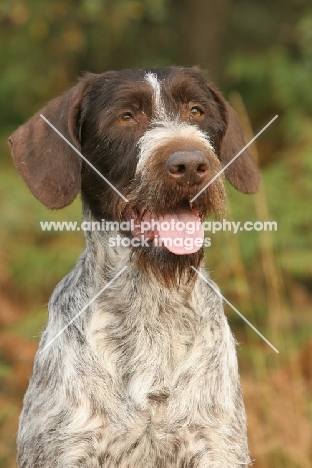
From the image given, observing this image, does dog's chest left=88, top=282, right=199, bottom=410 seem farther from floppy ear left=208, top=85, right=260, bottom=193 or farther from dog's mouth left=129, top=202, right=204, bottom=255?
floppy ear left=208, top=85, right=260, bottom=193

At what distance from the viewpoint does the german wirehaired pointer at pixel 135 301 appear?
356 cm

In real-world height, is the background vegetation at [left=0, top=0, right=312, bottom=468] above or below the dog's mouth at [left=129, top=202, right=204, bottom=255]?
below

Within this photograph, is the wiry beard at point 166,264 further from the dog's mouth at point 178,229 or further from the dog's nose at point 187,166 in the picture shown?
the dog's nose at point 187,166

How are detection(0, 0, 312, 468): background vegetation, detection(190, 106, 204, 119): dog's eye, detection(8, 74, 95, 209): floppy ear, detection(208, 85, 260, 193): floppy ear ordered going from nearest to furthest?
detection(8, 74, 95, 209): floppy ear → detection(190, 106, 204, 119): dog's eye → detection(208, 85, 260, 193): floppy ear → detection(0, 0, 312, 468): background vegetation

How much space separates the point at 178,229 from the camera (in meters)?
3.59

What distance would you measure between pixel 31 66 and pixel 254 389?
517 cm

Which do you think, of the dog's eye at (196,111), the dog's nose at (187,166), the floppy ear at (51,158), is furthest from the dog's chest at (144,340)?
the dog's eye at (196,111)

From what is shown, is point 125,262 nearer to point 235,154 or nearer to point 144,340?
point 144,340

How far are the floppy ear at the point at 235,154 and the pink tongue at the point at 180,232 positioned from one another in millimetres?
500

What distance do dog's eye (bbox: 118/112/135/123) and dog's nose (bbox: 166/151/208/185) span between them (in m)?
0.42

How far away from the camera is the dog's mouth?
357 centimetres

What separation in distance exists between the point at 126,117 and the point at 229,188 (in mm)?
2559

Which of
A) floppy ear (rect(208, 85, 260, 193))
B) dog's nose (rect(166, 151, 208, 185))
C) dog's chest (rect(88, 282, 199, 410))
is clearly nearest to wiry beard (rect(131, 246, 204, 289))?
dog's chest (rect(88, 282, 199, 410))

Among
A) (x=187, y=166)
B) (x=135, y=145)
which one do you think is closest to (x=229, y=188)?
(x=135, y=145)
